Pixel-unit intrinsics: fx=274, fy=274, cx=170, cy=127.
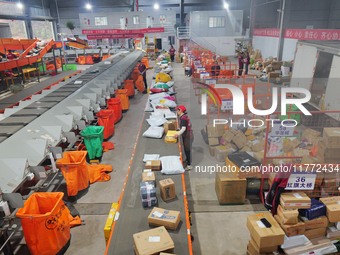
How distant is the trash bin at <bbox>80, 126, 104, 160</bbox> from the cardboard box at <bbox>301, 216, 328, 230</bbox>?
4.81 m

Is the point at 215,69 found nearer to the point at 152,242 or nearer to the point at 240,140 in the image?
the point at 240,140

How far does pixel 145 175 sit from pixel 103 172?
2.42m

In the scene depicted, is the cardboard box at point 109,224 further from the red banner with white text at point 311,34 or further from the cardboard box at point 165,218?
the red banner with white text at point 311,34

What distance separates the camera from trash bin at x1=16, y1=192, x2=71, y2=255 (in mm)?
3809

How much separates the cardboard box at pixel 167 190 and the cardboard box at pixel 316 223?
2.04 m

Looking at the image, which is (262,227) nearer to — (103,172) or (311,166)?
(311,166)

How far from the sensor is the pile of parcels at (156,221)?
3.10m

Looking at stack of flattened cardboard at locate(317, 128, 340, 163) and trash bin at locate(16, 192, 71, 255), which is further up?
stack of flattened cardboard at locate(317, 128, 340, 163)

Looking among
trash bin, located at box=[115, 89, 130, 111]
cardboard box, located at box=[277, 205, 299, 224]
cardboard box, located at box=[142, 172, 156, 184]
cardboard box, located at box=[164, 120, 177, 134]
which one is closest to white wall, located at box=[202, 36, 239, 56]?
trash bin, located at box=[115, 89, 130, 111]

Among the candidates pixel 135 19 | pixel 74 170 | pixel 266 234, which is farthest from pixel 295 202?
pixel 135 19

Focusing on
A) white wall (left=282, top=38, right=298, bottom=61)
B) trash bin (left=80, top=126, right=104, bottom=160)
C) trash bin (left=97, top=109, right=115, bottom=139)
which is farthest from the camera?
→ white wall (left=282, top=38, right=298, bottom=61)

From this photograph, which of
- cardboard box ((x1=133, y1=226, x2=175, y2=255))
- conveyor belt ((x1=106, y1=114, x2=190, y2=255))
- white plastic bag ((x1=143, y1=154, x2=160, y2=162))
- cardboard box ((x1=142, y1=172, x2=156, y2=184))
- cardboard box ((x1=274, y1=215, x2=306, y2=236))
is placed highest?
cardboard box ((x1=142, y1=172, x2=156, y2=184))

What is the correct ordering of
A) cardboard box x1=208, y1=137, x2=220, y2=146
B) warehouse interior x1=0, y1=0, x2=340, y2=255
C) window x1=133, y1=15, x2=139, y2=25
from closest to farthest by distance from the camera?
warehouse interior x1=0, y1=0, x2=340, y2=255 < cardboard box x1=208, y1=137, x2=220, y2=146 < window x1=133, y1=15, x2=139, y2=25

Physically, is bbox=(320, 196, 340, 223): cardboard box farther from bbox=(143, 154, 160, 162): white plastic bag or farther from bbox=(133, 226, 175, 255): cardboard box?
bbox=(143, 154, 160, 162): white plastic bag
